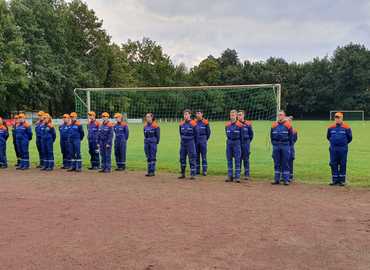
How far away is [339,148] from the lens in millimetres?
11984

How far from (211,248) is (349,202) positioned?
467 cm

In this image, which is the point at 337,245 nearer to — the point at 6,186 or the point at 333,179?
the point at 333,179

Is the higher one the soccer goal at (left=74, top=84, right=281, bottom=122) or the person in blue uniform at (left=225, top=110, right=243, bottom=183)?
the soccer goal at (left=74, top=84, right=281, bottom=122)

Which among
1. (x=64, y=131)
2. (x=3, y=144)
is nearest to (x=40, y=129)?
(x=64, y=131)

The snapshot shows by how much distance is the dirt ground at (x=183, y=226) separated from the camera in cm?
593

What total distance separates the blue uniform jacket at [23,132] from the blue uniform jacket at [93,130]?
2.37 metres

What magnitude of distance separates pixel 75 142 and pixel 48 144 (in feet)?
3.58

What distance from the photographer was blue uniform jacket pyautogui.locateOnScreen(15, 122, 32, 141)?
15820 millimetres

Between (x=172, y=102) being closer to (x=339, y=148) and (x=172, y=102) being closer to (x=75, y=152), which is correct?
(x=75, y=152)

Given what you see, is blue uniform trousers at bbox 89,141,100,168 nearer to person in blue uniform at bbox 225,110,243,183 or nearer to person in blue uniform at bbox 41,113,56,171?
person in blue uniform at bbox 41,113,56,171

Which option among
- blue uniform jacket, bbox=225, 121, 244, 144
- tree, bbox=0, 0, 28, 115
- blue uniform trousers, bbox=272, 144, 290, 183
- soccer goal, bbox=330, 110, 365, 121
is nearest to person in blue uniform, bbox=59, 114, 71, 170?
blue uniform jacket, bbox=225, 121, 244, 144

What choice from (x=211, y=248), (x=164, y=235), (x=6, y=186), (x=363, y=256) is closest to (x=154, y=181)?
(x=6, y=186)

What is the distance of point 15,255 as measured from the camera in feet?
20.2

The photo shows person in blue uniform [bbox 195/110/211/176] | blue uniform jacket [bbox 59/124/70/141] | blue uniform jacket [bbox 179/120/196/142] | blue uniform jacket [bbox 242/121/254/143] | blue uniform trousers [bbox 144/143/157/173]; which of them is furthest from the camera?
blue uniform jacket [bbox 59/124/70/141]
